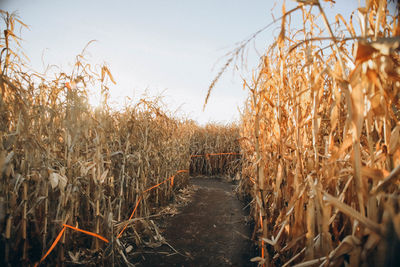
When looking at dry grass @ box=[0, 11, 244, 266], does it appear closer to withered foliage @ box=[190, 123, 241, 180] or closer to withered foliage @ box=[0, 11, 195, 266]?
withered foliage @ box=[0, 11, 195, 266]

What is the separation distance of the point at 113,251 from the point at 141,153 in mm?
1224

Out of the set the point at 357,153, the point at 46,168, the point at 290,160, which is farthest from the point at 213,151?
the point at 357,153

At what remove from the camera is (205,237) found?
93.3 inches

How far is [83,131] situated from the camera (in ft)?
5.45

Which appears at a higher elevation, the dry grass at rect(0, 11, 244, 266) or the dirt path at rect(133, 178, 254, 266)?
the dry grass at rect(0, 11, 244, 266)

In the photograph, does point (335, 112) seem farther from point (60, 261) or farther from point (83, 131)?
point (60, 261)

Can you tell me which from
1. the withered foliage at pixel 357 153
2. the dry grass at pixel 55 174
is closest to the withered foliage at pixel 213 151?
the dry grass at pixel 55 174

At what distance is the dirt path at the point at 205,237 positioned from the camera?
191 cm

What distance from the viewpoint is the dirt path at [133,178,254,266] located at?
1912 millimetres

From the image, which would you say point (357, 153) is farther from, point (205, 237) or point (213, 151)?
point (213, 151)

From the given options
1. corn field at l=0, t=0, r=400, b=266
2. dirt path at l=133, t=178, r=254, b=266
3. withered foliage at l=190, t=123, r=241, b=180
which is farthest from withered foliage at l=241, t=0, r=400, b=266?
withered foliage at l=190, t=123, r=241, b=180

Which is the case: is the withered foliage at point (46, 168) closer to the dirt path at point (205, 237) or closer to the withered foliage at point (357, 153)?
the dirt path at point (205, 237)

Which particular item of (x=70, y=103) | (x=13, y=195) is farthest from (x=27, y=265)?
(x=70, y=103)

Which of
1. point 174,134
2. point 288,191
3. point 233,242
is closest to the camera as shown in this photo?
point 288,191
